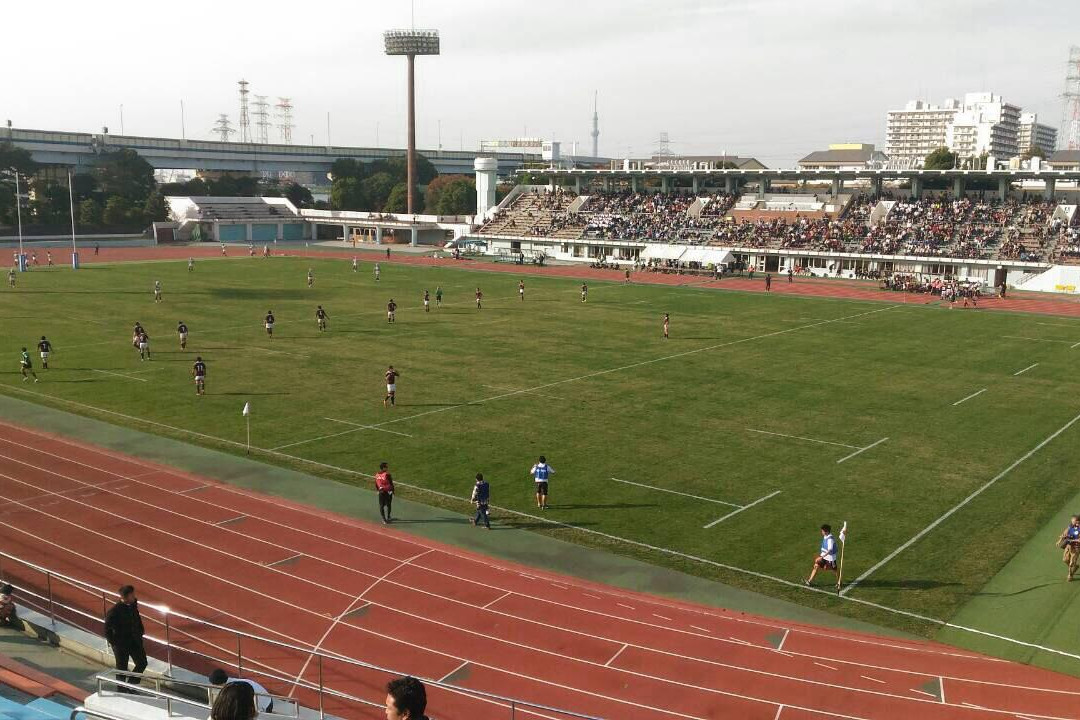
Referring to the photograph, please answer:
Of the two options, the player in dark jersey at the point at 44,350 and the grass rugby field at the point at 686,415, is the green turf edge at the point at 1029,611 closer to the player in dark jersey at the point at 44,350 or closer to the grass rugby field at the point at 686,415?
the grass rugby field at the point at 686,415

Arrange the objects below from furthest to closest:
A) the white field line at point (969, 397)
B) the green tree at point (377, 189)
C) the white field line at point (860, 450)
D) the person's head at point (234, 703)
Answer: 1. the green tree at point (377, 189)
2. the white field line at point (969, 397)
3. the white field line at point (860, 450)
4. the person's head at point (234, 703)

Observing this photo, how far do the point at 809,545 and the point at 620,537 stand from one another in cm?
411

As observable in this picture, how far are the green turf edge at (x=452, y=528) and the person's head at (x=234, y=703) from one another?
11528mm

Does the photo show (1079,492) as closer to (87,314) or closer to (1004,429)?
(1004,429)

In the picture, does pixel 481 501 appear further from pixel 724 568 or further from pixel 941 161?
pixel 941 161

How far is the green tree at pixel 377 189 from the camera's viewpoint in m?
135

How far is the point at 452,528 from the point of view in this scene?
2033cm

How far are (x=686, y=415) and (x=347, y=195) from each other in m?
108

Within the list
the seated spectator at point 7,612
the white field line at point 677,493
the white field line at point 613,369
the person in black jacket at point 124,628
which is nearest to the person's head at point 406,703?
the person in black jacket at point 124,628

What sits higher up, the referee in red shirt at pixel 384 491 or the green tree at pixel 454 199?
the green tree at pixel 454 199

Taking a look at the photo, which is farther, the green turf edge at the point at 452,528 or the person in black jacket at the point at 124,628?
the green turf edge at the point at 452,528

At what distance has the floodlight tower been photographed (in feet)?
394

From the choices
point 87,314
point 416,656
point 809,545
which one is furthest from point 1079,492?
point 87,314

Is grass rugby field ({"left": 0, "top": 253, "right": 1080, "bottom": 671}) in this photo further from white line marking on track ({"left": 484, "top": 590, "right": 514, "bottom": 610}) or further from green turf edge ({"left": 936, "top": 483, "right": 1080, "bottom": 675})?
white line marking on track ({"left": 484, "top": 590, "right": 514, "bottom": 610})
